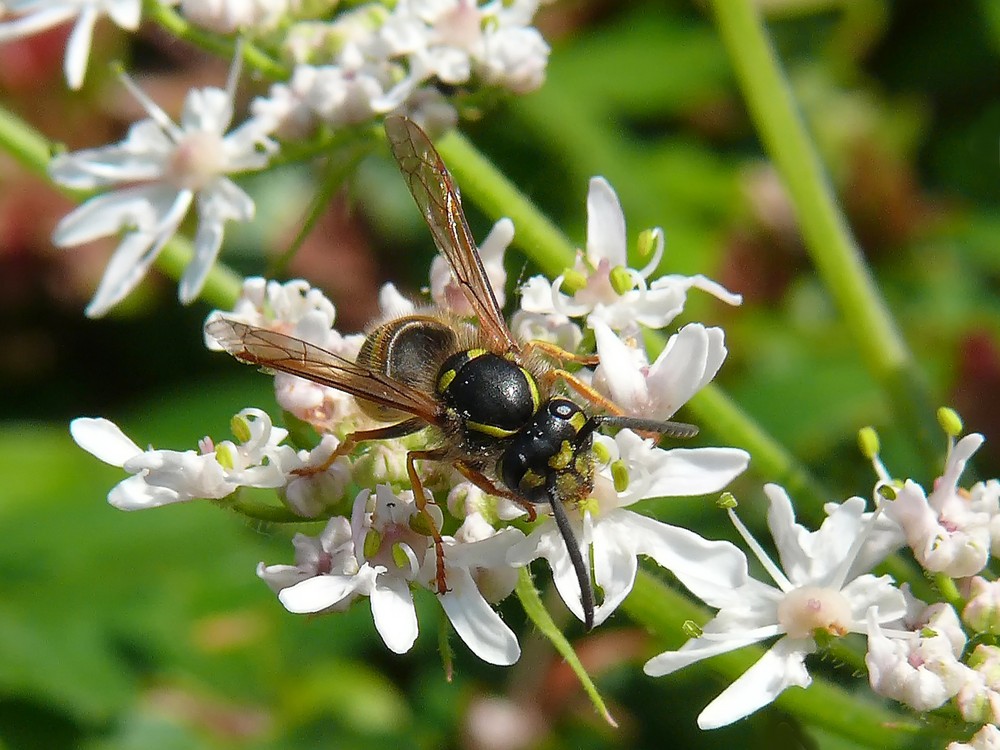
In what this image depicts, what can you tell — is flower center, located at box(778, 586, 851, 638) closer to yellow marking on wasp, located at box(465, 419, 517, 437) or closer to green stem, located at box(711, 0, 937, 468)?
yellow marking on wasp, located at box(465, 419, 517, 437)

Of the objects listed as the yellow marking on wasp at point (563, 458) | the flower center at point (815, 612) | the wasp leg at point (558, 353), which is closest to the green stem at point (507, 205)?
the wasp leg at point (558, 353)

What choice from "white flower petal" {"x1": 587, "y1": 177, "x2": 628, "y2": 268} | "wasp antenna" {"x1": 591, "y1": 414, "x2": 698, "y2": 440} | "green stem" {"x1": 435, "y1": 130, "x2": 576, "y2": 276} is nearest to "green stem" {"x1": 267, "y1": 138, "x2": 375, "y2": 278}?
"green stem" {"x1": 435, "y1": 130, "x2": 576, "y2": 276}

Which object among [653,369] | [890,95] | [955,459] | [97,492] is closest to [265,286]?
[653,369]

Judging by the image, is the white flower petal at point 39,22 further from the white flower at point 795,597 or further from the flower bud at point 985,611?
the flower bud at point 985,611

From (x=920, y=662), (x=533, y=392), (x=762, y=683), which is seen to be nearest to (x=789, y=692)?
(x=762, y=683)

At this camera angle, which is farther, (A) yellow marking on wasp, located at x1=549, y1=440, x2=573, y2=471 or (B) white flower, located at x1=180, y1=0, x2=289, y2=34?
(B) white flower, located at x1=180, y1=0, x2=289, y2=34

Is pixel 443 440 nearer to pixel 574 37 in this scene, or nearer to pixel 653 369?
pixel 653 369
